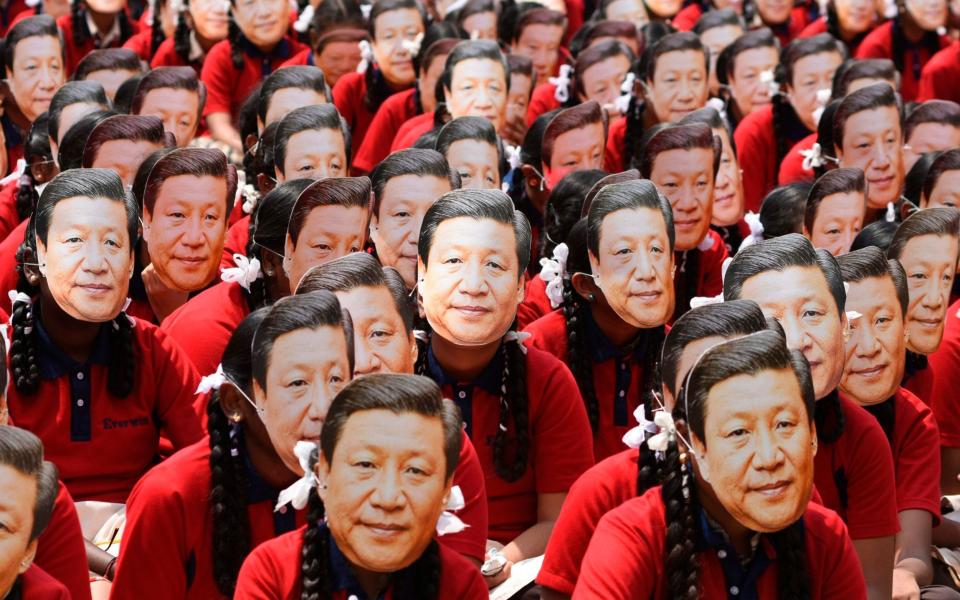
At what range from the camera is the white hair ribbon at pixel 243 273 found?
453cm

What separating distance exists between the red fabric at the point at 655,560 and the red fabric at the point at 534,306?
5.11ft

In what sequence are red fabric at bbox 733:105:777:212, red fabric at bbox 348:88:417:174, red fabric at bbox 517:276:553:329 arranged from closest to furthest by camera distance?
red fabric at bbox 517:276:553:329 < red fabric at bbox 733:105:777:212 < red fabric at bbox 348:88:417:174

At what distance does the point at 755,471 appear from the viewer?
10.4ft

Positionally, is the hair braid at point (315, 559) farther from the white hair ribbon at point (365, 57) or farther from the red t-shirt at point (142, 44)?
the red t-shirt at point (142, 44)

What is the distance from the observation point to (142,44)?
321 inches

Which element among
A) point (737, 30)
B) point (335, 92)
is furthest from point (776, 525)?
point (737, 30)

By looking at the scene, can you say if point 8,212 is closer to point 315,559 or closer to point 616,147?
point 616,147

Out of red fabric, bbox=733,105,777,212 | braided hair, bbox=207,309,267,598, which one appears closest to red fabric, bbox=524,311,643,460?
braided hair, bbox=207,309,267,598

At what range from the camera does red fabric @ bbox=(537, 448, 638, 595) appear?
11.7 ft

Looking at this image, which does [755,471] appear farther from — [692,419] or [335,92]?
[335,92]

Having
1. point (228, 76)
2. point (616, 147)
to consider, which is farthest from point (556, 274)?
point (228, 76)

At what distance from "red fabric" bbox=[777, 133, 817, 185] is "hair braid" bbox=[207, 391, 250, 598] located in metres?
3.34

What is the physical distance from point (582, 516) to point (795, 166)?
3135 millimetres

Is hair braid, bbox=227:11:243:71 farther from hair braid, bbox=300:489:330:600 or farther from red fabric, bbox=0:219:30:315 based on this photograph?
hair braid, bbox=300:489:330:600
